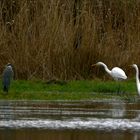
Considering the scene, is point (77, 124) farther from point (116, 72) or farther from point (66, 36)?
point (66, 36)

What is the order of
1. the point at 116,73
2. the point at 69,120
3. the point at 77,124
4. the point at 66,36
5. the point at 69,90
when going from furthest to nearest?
the point at 66,36 → the point at 116,73 → the point at 69,90 → the point at 69,120 → the point at 77,124

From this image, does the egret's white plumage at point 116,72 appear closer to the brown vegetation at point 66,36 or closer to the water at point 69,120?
the brown vegetation at point 66,36

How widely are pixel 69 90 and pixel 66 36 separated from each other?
3.06 m

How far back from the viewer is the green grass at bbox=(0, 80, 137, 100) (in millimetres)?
18266

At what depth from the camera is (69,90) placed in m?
20.1

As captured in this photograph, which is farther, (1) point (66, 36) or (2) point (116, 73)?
(1) point (66, 36)

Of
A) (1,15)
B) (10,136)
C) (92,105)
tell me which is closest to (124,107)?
(92,105)

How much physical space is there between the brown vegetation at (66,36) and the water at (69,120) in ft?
16.3

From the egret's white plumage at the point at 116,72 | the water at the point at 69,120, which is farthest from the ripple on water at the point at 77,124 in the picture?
the egret's white plumage at the point at 116,72

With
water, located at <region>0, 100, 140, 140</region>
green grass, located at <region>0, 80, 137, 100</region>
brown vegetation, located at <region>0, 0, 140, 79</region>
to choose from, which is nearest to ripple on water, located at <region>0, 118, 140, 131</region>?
water, located at <region>0, 100, 140, 140</region>

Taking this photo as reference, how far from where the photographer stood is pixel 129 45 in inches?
918

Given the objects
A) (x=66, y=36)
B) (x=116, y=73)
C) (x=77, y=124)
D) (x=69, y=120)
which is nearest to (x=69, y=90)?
(x=116, y=73)

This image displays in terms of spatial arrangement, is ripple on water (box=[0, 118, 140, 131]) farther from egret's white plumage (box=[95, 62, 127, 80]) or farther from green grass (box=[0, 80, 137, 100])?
egret's white plumage (box=[95, 62, 127, 80])

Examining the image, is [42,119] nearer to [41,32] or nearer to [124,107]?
[124,107]
